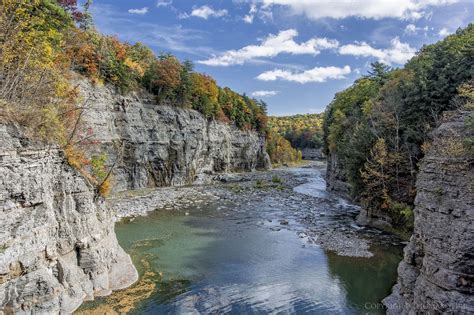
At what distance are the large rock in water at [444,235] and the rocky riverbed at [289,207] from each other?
9.45 metres

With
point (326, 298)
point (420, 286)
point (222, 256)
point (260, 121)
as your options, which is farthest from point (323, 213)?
point (260, 121)

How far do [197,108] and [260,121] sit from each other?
3098cm

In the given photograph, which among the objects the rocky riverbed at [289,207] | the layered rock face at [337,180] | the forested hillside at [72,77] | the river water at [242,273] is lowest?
the river water at [242,273]

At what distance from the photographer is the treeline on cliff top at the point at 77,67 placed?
1541 cm

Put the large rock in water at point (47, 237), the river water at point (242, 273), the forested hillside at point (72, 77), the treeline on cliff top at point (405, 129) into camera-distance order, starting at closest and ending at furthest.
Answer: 1. the large rock in water at point (47, 237)
2. the forested hillside at point (72, 77)
3. the river water at point (242, 273)
4. the treeline on cliff top at point (405, 129)

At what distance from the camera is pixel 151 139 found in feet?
164

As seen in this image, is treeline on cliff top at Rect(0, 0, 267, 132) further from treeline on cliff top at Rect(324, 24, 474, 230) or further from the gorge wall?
treeline on cliff top at Rect(324, 24, 474, 230)

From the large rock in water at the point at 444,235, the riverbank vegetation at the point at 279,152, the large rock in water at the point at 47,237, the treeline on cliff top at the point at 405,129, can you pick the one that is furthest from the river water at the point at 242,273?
the riverbank vegetation at the point at 279,152

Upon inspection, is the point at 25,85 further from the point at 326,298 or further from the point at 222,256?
the point at 326,298

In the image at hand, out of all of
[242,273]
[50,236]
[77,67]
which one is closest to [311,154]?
[77,67]

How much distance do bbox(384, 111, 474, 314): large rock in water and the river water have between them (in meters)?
3.76

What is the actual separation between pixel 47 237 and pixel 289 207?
28337 mm

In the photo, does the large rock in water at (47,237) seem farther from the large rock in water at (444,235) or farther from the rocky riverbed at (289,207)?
the rocky riverbed at (289,207)

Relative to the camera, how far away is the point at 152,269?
63.7 ft
